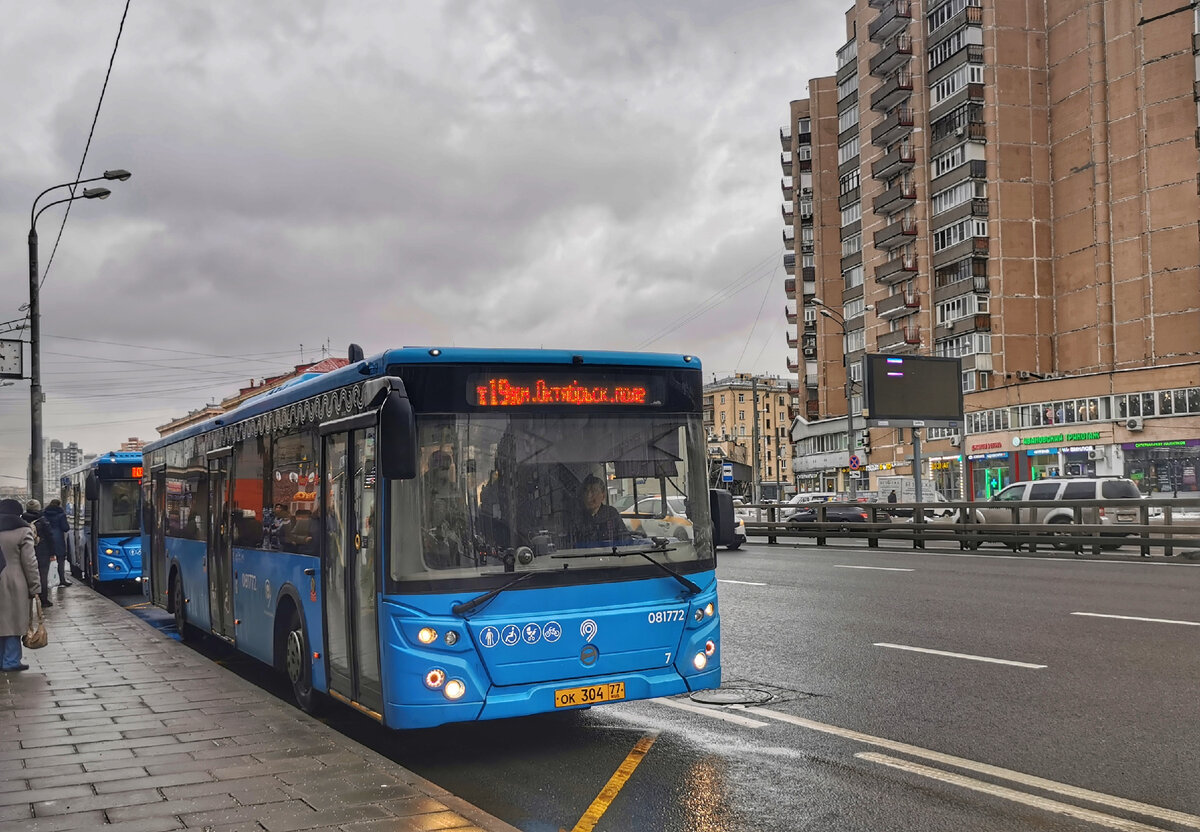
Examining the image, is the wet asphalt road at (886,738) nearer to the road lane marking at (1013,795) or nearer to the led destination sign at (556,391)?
the road lane marking at (1013,795)

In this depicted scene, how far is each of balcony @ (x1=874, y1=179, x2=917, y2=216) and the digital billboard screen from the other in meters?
42.0

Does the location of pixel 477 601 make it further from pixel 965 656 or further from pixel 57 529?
pixel 57 529

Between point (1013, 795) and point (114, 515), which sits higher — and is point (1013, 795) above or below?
below

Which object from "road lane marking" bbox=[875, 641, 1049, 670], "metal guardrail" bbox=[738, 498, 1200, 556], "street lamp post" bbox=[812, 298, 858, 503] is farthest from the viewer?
"street lamp post" bbox=[812, 298, 858, 503]

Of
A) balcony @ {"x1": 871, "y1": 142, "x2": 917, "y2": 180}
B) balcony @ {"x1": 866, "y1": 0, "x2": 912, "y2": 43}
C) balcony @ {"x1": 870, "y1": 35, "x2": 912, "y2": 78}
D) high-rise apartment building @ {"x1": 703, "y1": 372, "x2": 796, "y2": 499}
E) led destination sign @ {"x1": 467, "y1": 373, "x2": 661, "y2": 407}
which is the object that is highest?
balcony @ {"x1": 866, "y1": 0, "x2": 912, "y2": 43}

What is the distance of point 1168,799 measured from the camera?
5.98m

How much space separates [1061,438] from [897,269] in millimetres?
20596

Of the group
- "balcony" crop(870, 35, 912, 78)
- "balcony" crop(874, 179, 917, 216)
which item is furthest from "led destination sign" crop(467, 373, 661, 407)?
"balcony" crop(870, 35, 912, 78)

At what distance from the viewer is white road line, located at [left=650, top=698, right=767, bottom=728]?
26.9ft

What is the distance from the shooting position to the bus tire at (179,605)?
14266mm

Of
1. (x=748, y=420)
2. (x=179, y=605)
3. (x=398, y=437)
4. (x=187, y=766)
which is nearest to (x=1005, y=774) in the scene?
(x=398, y=437)

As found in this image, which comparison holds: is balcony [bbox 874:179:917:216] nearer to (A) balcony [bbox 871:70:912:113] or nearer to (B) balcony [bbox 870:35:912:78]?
(A) balcony [bbox 871:70:912:113]

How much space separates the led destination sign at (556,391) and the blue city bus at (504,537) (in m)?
0.01

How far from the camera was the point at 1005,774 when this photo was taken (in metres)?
6.58
